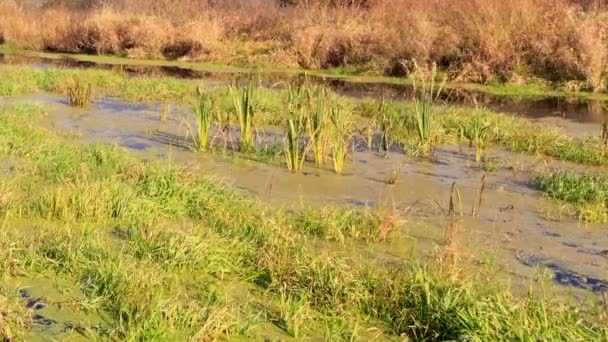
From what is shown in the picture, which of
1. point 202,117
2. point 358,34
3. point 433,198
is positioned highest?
point 358,34

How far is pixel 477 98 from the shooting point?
13.6 meters

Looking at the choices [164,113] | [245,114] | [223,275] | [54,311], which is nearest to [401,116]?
[245,114]

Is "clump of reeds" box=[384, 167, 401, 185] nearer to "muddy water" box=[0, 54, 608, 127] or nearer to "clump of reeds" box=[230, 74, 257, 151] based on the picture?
"clump of reeds" box=[230, 74, 257, 151]

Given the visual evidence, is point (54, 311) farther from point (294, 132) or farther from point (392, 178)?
point (392, 178)

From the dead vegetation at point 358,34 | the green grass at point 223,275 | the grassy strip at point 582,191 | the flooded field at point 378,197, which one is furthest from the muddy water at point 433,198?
the dead vegetation at point 358,34

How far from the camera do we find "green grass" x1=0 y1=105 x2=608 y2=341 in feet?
10.6

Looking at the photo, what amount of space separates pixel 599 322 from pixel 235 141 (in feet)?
16.9

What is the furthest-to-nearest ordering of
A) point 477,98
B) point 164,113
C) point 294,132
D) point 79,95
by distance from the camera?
point 477,98, point 79,95, point 164,113, point 294,132

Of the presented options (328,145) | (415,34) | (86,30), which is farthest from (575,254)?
(86,30)

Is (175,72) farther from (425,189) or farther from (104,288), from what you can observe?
(104,288)

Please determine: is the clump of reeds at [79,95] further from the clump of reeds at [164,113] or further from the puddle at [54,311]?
the puddle at [54,311]

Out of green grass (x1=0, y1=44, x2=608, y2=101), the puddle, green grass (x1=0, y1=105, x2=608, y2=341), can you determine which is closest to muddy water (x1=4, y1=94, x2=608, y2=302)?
green grass (x1=0, y1=105, x2=608, y2=341)

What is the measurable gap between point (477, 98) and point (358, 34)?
18.3 ft

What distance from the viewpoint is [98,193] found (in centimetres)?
490
